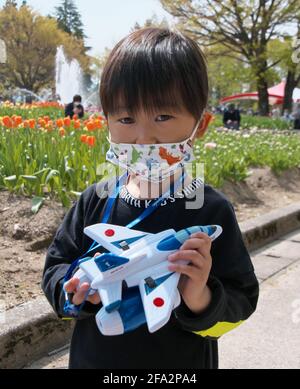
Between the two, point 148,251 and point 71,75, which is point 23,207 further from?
point 71,75

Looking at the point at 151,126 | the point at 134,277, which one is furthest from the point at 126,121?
the point at 134,277

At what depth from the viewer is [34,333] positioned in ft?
7.42

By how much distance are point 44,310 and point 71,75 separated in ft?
75.8

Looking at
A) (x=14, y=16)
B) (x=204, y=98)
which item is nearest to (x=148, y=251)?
(x=204, y=98)

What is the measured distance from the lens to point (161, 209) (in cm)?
120

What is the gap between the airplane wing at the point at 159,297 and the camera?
3.04ft

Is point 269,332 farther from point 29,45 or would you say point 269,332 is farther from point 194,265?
point 29,45

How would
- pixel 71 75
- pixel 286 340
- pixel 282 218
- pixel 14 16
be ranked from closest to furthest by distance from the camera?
1. pixel 286 340
2. pixel 282 218
3. pixel 71 75
4. pixel 14 16

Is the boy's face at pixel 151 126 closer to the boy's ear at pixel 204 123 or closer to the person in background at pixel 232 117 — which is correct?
the boy's ear at pixel 204 123

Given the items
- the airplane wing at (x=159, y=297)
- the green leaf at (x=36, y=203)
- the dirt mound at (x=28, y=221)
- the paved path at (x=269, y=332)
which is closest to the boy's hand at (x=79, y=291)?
the airplane wing at (x=159, y=297)

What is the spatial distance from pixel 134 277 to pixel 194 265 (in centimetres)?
12

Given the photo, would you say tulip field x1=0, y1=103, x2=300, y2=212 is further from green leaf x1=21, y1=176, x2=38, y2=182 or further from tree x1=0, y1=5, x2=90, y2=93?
tree x1=0, y1=5, x2=90, y2=93

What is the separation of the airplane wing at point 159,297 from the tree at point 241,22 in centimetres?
2142
